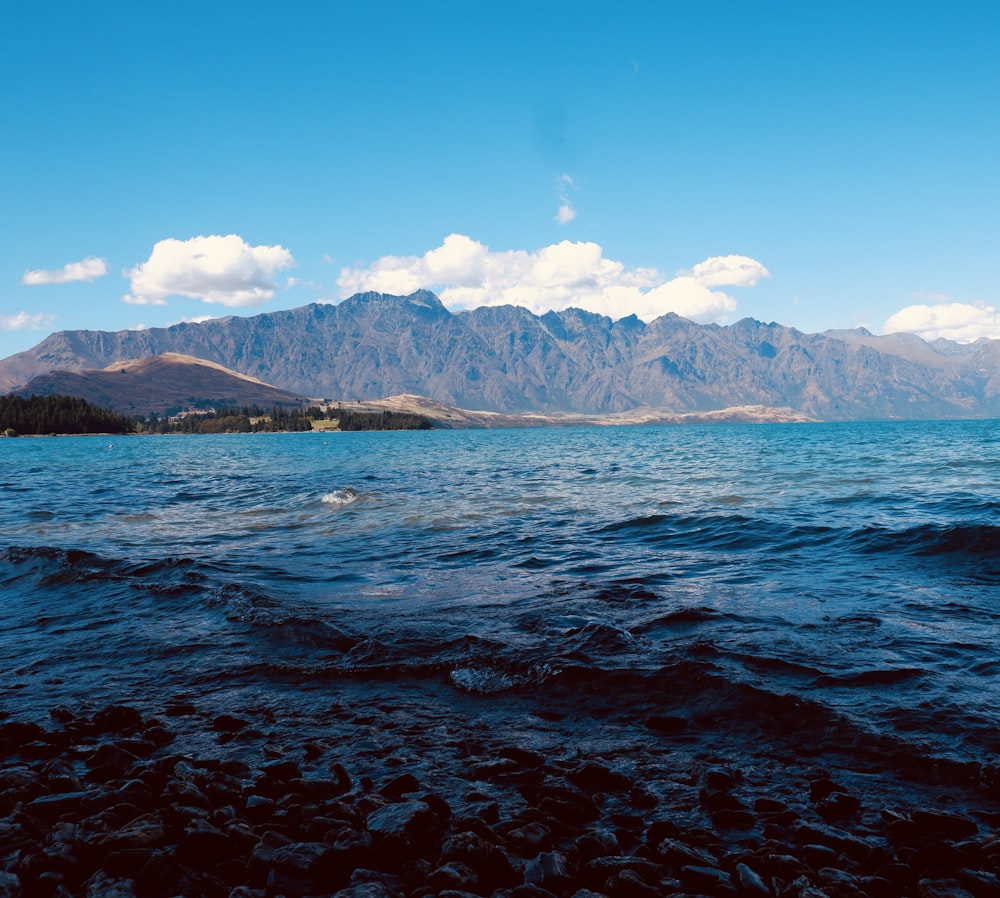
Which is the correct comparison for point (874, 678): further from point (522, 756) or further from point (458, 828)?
point (458, 828)

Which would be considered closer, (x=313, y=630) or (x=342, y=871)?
(x=342, y=871)

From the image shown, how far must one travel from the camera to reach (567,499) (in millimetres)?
37125

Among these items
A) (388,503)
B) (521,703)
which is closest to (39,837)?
(521,703)

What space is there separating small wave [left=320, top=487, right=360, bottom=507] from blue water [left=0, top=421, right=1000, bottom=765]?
3.99m

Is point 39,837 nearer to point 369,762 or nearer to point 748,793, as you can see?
point 369,762

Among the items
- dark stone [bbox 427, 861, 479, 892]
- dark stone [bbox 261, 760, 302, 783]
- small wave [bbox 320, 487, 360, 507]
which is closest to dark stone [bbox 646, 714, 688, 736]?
dark stone [bbox 427, 861, 479, 892]

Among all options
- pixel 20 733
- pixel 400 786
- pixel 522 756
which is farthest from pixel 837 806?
pixel 20 733

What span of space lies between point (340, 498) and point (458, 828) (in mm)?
33485

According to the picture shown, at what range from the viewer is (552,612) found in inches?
580

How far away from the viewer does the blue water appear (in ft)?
32.9

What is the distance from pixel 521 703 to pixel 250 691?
14.3 feet

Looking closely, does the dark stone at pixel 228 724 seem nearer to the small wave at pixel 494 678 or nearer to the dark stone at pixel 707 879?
the small wave at pixel 494 678

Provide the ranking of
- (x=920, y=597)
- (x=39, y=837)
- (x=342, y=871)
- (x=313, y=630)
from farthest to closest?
(x=920, y=597)
(x=313, y=630)
(x=39, y=837)
(x=342, y=871)

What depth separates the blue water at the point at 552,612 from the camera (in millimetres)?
10016
